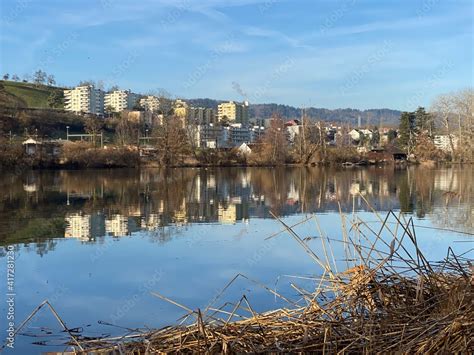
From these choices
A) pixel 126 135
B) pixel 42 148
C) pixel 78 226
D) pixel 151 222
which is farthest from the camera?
pixel 126 135

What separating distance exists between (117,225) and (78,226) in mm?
879

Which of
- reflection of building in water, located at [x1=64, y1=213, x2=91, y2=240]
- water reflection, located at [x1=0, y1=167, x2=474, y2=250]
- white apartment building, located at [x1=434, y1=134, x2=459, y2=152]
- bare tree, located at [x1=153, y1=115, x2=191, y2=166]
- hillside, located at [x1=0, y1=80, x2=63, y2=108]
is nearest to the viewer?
reflection of building in water, located at [x1=64, y1=213, x2=91, y2=240]

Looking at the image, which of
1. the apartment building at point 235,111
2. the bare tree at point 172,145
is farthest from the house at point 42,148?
the apartment building at point 235,111

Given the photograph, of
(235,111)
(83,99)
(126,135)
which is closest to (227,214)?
(126,135)

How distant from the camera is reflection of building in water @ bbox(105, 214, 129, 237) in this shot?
10930 mm

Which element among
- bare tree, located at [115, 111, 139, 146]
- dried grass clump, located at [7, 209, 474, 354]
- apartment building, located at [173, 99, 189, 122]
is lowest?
dried grass clump, located at [7, 209, 474, 354]

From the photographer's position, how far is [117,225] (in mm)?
12047

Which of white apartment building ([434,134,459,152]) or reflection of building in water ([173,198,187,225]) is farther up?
white apartment building ([434,134,459,152])

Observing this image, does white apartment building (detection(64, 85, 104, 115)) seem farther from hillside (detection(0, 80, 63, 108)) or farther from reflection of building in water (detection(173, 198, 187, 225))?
reflection of building in water (detection(173, 198, 187, 225))

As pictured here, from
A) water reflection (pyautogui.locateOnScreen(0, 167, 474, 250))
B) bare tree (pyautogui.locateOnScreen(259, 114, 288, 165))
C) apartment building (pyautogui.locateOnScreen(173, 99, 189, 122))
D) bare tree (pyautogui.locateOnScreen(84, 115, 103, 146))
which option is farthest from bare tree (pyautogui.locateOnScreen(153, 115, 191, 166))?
water reflection (pyautogui.locateOnScreen(0, 167, 474, 250))

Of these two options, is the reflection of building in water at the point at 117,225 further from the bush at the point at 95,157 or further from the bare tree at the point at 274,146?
the bare tree at the point at 274,146

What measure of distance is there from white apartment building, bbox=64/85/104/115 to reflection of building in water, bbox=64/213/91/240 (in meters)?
99.5

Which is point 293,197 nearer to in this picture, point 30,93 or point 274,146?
point 274,146

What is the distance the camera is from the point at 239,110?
6127 inches
